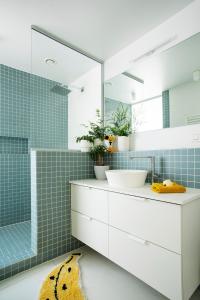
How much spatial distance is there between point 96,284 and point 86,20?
89.0 inches

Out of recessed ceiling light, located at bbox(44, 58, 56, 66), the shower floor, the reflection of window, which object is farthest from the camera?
recessed ceiling light, located at bbox(44, 58, 56, 66)

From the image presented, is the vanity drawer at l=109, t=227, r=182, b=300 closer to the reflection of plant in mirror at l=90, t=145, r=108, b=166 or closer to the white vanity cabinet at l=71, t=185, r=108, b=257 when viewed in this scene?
the white vanity cabinet at l=71, t=185, r=108, b=257

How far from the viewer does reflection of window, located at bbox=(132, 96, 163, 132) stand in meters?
1.70

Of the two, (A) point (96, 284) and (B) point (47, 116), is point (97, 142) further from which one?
(A) point (96, 284)

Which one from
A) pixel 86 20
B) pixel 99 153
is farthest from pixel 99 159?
pixel 86 20

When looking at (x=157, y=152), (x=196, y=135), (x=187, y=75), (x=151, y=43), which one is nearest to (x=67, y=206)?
(x=157, y=152)

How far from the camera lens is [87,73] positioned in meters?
2.39

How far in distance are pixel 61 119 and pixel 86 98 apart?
1.57ft

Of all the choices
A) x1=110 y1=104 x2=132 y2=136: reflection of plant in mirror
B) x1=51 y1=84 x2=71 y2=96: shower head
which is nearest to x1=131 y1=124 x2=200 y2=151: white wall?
x1=110 y1=104 x2=132 y2=136: reflection of plant in mirror

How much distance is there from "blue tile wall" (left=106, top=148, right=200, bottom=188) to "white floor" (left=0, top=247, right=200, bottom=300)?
2.60 ft

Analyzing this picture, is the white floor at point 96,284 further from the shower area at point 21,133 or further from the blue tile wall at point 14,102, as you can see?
the blue tile wall at point 14,102

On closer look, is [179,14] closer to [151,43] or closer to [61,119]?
[151,43]

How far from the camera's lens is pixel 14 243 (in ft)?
6.16

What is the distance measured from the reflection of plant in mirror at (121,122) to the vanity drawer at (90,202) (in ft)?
2.41
